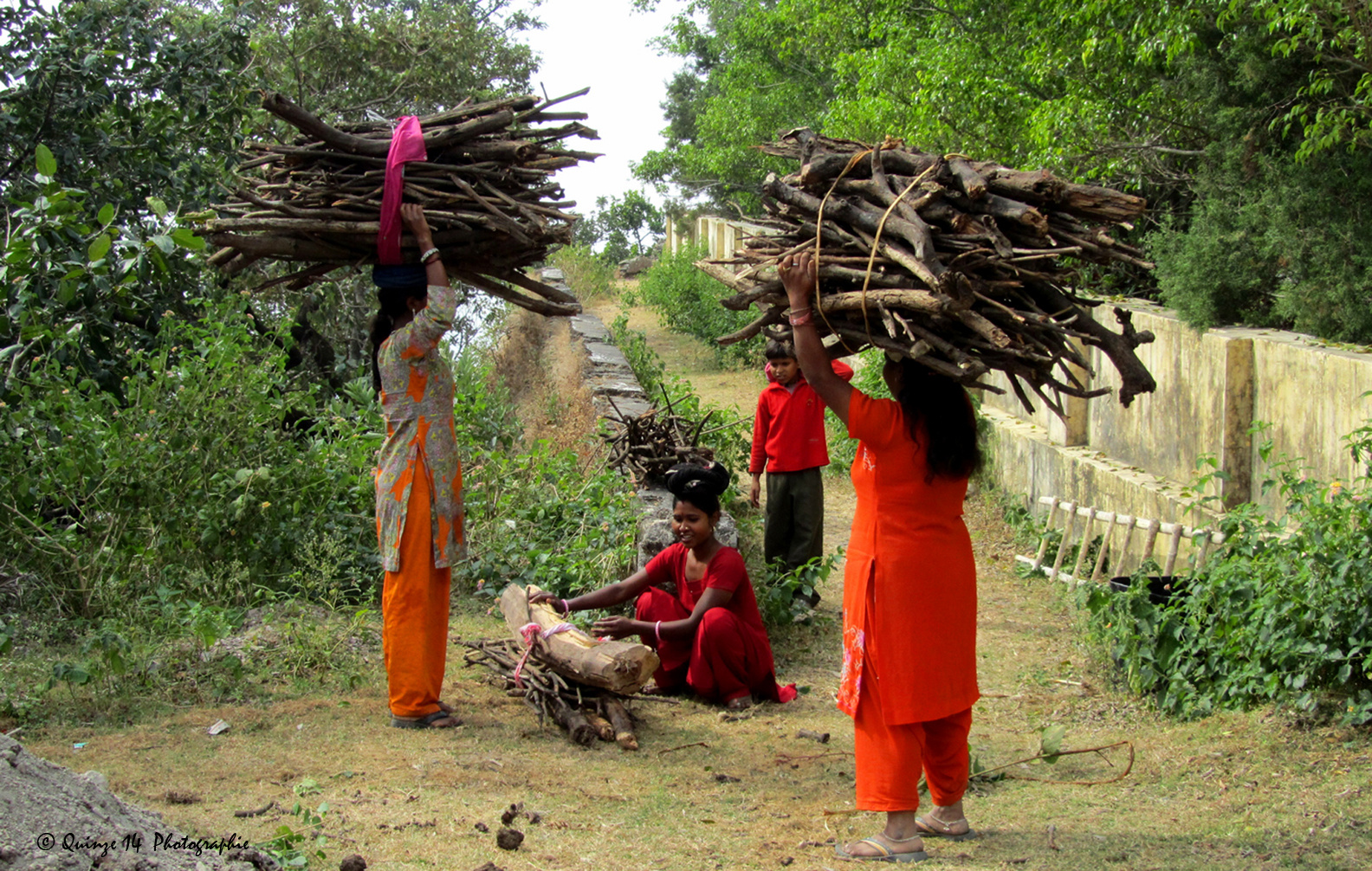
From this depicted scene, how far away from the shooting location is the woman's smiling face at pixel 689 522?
4.98m

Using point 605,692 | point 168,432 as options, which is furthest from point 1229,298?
point 168,432

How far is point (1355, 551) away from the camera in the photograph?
439 centimetres

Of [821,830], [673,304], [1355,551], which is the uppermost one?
[673,304]

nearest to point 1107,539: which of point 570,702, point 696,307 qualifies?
point 570,702

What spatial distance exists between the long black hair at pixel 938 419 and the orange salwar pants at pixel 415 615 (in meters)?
2.08

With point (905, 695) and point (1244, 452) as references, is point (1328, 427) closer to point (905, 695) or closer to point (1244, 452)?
point (1244, 452)

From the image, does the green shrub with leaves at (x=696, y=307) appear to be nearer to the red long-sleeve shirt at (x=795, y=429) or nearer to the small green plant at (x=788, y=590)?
the red long-sleeve shirt at (x=795, y=429)

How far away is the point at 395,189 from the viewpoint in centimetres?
440

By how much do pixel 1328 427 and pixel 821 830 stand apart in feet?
13.4

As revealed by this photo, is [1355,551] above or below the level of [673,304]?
below

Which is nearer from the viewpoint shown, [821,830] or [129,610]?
[821,830]

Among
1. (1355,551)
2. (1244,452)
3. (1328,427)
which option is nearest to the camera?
(1355,551)

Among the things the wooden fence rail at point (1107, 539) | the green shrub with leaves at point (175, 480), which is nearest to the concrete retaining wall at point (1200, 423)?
the wooden fence rail at point (1107, 539)

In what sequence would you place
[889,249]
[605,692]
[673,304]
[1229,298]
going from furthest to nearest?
[673,304] → [1229,298] → [605,692] → [889,249]
